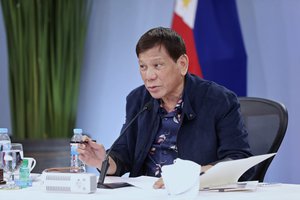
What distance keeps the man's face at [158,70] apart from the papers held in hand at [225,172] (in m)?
0.59

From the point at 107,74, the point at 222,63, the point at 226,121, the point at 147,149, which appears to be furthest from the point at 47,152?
the point at 226,121

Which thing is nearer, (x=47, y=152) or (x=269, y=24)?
(x=269, y=24)

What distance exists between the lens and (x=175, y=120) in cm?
235

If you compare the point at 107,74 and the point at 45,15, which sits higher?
the point at 45,15

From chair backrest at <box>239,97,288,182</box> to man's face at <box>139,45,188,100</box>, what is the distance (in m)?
0.39

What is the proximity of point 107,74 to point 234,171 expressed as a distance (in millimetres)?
2546

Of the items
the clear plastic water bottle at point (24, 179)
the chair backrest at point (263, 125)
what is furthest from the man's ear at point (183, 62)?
the clear plastic water bottle at point (24, 179)

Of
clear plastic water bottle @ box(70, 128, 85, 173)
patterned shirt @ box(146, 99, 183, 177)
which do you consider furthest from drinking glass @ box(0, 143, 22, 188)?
patterned shirt @ box(146, 99, 183, 177)

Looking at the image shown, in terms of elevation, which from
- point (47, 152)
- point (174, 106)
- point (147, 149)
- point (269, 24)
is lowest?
point (47, 152)

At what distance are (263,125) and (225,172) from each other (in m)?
0.72

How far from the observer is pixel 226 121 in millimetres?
2244

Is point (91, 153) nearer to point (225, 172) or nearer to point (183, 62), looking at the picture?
point (183, 62)

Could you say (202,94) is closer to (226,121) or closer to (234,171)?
(226,121)

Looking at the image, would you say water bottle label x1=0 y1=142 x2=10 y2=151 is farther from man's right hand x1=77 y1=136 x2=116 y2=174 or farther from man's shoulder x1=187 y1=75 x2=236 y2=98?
man's shoulder x1=187 y1=75 x2=236 y2=98
